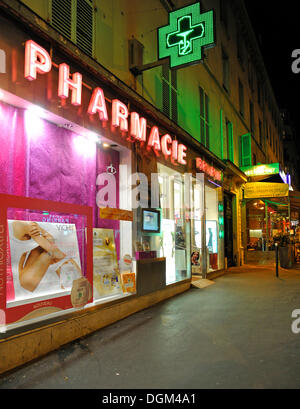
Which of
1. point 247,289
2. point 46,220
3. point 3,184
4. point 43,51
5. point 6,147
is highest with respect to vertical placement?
point 43,51

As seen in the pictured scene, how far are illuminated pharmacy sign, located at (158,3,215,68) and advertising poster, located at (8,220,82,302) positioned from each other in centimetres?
487

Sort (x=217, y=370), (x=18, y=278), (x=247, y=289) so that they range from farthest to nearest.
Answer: (x=247, y=289), (x=18, y=278), (x=217, y=370)

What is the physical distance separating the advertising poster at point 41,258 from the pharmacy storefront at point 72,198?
0.05 ft

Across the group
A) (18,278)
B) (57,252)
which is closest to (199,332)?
(57,252)

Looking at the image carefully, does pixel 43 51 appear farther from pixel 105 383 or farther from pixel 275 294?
Result: pixel 275 294

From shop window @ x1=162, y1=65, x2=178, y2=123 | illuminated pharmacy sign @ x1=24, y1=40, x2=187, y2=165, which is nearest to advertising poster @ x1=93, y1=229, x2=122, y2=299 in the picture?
illuminated pharmacy sign @ x1=24, y1=40, x2=187, y2=165

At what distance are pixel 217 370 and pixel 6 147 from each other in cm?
434

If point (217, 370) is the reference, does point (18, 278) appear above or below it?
above

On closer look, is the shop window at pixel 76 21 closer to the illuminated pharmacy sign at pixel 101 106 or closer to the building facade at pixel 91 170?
the building facade at pixel 91 170

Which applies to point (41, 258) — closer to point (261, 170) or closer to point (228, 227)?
point (228, 227)

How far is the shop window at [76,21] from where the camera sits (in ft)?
19.6

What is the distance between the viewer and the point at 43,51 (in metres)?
4.91

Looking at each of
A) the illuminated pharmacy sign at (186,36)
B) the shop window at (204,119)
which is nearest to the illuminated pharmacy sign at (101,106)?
the illuminated pharmacy sign at (186,36)

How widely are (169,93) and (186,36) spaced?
2604 mm
